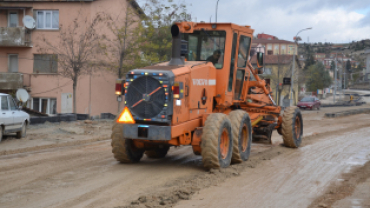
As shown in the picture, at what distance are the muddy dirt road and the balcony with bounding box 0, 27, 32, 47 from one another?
17.0 meters

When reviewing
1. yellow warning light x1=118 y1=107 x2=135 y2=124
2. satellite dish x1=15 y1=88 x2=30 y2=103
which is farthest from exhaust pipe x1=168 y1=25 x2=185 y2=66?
satellite dish x1=15 y1=88 x2=30 y2=103

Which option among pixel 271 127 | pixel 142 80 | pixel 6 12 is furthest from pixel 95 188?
pixel 6 12

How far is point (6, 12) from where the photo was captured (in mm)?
30203

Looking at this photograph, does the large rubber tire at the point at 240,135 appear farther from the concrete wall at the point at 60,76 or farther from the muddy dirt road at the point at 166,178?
the concrete wall at the point at 60,76

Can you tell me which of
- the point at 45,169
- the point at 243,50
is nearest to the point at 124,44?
the point at 243,50

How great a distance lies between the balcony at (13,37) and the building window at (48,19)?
3.83 ft

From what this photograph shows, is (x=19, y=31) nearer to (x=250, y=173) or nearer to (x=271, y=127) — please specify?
(x=271, y=127)

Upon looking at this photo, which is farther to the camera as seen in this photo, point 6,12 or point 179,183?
point 6,12

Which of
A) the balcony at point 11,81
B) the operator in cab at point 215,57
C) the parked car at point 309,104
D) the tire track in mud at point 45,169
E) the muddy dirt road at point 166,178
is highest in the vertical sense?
the operator in cab at point 215,57

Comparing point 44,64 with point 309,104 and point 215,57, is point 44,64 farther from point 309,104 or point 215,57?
point 309,104

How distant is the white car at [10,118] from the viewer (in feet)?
49.3

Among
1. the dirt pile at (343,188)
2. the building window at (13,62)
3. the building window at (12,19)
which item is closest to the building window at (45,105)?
the building window at (13,62)

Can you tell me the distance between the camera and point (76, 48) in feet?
87.1

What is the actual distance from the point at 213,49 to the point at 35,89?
22125mm
